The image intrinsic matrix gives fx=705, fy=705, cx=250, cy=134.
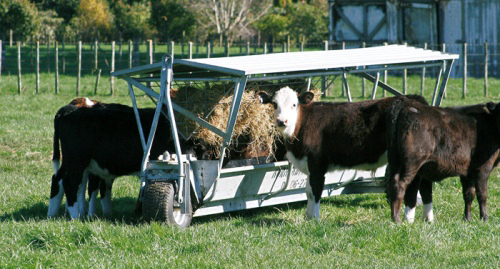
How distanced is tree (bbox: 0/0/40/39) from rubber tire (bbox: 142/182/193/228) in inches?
1444

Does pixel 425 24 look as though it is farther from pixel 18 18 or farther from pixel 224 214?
pixel 224 214

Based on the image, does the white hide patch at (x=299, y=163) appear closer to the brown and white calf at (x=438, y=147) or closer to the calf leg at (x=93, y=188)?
the brown and white calf at (x=438, y=147)

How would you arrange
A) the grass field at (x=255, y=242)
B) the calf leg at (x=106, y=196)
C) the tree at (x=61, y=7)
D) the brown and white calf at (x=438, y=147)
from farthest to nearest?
the tree at (x=61, y=7), the calf leg at (x=106, y=196), the brown and white calf at (x=438, y=147), the grass field at (x=255, y=242)

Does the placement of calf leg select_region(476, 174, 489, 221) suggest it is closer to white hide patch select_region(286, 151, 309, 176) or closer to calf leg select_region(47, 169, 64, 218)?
white hide patch select_region(286, 151, 309, 176)

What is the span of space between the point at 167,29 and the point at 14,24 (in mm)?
9643

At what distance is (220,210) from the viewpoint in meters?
9.20

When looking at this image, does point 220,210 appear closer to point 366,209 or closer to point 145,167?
point 145,167

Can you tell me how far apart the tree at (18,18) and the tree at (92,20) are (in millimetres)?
5595

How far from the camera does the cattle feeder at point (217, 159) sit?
27.2 ft

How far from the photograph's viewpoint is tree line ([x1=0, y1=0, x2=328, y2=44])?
45594 millimetres

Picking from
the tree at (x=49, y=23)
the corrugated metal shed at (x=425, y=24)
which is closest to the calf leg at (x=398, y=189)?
the corrugated metal shed at (x=425, y=24)

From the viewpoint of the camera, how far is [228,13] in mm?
50781

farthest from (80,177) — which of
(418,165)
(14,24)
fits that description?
(14,24)

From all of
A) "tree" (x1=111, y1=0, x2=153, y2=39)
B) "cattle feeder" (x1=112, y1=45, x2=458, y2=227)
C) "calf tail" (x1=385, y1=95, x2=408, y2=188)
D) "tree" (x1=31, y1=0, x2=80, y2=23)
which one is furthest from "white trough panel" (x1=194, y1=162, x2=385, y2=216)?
"tree" (x1=31, y1=0, x2=80, y2=23)
